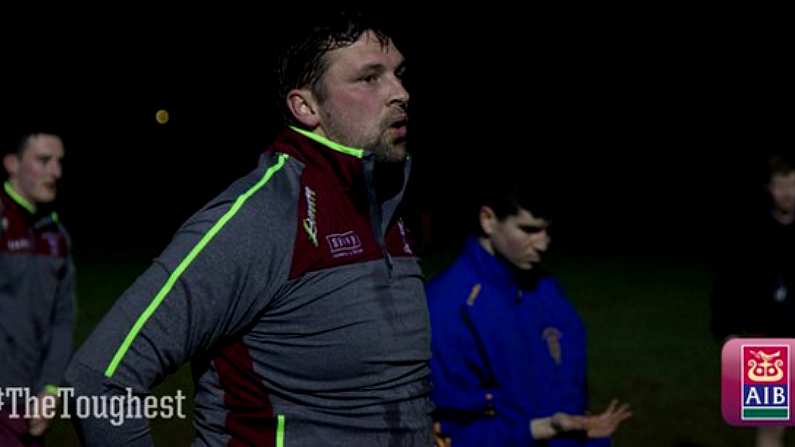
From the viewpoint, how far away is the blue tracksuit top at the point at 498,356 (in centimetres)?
415

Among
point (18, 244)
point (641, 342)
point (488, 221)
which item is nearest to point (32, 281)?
point (18, 244)

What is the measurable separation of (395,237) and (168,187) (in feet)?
117

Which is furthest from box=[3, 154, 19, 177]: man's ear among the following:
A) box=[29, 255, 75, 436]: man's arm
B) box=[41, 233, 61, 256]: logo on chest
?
box=[29, 255, 75, 436]: man's arm

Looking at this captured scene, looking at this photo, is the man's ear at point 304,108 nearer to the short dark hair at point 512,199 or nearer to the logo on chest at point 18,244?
the short dark hair at point 512,199

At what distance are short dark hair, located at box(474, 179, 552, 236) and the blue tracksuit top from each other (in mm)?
318

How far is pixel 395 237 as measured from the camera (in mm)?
2551

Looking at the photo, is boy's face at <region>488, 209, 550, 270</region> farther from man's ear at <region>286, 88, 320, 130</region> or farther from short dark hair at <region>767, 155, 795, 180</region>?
short dark hair at <region>767, 155, 795, 180</region>

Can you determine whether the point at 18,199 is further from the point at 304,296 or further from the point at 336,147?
the point at 304,296

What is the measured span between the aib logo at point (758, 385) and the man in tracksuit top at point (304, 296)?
354 centimetres

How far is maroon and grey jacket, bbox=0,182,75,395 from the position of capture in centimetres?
560

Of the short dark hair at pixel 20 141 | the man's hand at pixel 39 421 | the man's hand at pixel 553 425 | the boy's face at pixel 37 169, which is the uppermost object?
the short dark hair at pixel 20 141

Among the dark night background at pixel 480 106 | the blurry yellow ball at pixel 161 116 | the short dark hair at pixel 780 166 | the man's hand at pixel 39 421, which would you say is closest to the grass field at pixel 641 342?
the short dark hair at pixel 780 166

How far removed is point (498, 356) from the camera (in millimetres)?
4168

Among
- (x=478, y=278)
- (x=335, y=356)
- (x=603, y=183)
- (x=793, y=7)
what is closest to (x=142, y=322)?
(x=335, y=356)
